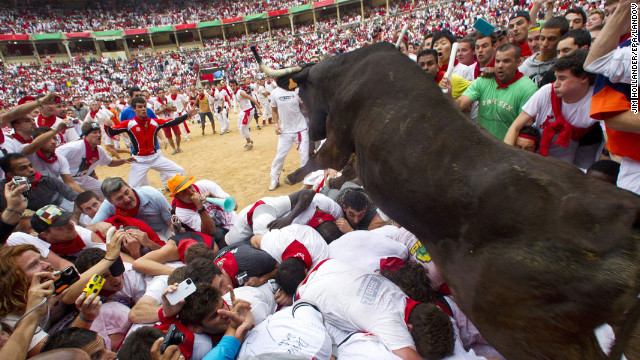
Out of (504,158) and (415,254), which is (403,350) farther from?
(504,158)

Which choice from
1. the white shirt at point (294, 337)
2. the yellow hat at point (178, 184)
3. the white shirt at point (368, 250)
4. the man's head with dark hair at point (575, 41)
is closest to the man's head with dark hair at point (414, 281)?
the white shirt at point (368, 250)

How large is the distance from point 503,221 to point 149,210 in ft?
16.1

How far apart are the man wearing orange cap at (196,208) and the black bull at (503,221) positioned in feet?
10.8

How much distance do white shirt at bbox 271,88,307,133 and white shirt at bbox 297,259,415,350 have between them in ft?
17.6

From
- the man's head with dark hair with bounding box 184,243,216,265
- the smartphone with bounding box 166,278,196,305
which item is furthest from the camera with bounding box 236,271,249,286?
the smartphone with bounding box 166,278,196,305

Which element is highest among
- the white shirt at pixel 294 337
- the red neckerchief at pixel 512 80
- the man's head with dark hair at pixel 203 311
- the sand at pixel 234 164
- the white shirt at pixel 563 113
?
the red neckerchief at pixel 512 80

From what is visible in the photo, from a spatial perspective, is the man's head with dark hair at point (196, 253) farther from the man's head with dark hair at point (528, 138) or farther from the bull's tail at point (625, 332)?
the man's head with dark hair at point (528, 138)

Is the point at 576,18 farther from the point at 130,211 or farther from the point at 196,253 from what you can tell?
the point at 130,211

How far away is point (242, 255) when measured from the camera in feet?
11.3

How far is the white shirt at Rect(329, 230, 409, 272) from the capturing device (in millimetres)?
3186

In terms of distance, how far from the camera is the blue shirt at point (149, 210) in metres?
4.65

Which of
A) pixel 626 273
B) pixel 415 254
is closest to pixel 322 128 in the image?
pixel 415 254

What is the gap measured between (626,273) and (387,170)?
962 mm

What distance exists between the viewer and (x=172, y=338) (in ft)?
7.13
